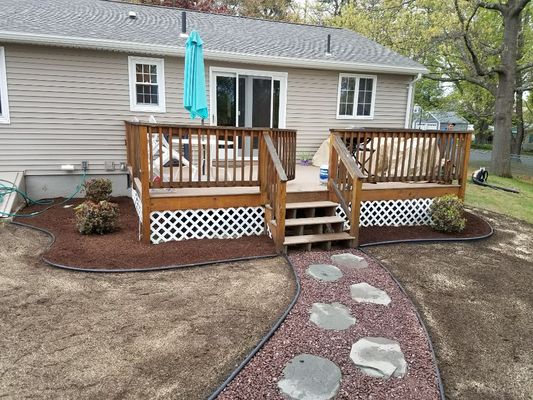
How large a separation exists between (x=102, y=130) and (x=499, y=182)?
37.3 ft

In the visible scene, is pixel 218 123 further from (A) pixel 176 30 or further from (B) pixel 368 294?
(B) pixel 368 294

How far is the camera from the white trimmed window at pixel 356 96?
9539 millimetres

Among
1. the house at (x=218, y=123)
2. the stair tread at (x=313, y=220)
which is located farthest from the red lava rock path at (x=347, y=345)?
the house at (x=218, y=123)

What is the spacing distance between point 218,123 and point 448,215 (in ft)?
17.5

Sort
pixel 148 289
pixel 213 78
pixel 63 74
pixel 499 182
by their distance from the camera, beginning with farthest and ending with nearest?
pixel 499 182
pixel 213 78
pixel 63 74
pixel 148 289

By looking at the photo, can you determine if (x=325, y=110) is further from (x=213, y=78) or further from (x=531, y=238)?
(x=531, y=238)

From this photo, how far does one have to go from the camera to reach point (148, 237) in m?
5.06

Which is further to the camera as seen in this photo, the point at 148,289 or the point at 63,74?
the point at 63,74

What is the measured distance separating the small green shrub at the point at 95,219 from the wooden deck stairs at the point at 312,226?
235cm

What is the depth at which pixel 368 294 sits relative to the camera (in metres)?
3.84

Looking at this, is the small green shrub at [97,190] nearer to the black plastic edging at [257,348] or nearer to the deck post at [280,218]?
the deck post at [280,218]

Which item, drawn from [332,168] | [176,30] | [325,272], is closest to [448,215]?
[332,168]

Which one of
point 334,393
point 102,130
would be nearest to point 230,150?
point 102,130

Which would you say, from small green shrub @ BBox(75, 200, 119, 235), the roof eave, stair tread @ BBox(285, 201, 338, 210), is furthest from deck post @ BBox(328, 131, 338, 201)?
the roof eave
